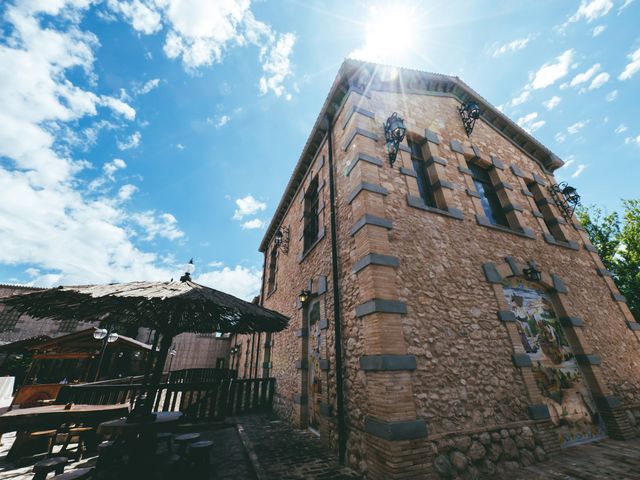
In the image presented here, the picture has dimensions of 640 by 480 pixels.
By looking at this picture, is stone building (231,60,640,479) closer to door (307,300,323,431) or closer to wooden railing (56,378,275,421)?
door (307,300,323,431)

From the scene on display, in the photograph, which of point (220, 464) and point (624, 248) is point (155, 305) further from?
point (624, 248)

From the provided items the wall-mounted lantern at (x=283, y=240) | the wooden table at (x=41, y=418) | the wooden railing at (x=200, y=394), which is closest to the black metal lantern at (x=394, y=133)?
the wall-mounted lantern at (x=283, y=240)

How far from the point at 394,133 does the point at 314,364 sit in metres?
6.22

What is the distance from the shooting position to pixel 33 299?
382cm

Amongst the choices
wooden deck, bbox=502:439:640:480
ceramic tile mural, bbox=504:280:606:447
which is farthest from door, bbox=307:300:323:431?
ceramic tile mural, bbox=504:280:606:447

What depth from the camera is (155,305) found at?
4.62 metres

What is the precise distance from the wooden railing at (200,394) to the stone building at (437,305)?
0.84m

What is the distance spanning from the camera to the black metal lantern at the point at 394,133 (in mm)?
6031

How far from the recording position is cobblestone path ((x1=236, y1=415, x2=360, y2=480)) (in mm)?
4016

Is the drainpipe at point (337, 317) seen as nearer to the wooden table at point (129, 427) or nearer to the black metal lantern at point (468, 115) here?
the wooden table at point (129, 427)

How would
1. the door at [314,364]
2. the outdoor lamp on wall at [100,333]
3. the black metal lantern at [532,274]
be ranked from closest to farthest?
the door at [314,364] < the black metal lantern at [532,274] < the outdoor lamp on wall at [100,333]

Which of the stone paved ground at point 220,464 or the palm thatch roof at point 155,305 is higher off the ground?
the palm thatch roof at point 155,305

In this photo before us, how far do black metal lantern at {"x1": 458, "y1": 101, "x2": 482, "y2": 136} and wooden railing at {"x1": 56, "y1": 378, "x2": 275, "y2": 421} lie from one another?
11.0 metres

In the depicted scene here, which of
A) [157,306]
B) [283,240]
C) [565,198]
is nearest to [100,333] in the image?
[283,240]
